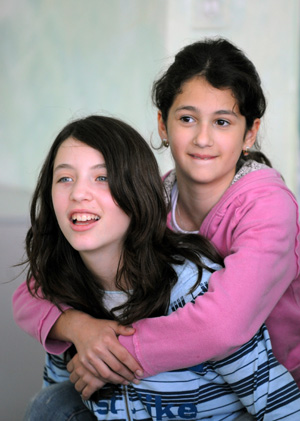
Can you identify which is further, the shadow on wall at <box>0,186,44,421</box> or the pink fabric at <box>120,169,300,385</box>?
the shadow on wall at <box>0,186,44,421</box>

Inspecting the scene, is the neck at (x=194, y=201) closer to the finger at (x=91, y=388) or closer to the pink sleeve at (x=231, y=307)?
the pink sleeve at (x=231, y=307)

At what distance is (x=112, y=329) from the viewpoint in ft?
4.31

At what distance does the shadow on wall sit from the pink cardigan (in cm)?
50

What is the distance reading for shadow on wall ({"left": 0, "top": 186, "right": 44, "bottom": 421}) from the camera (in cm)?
194

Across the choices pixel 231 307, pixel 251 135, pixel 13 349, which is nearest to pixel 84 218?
pixel 231 307

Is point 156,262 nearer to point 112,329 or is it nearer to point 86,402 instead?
point 112,329

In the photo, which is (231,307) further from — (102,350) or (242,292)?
(102,350)

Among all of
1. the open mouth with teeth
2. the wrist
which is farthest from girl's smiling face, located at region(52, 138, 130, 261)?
the wrist

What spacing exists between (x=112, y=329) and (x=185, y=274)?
0.20m

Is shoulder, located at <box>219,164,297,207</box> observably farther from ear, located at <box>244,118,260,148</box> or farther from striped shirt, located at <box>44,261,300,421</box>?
striped shirt, located at <box>44,261,300,421</box>

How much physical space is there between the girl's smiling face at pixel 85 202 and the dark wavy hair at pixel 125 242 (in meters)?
0.02

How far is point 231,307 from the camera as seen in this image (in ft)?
4.02

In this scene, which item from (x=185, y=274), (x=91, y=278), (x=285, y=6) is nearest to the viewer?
A: (x=185, y=274)

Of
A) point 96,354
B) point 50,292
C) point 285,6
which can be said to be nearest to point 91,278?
point 50,292
